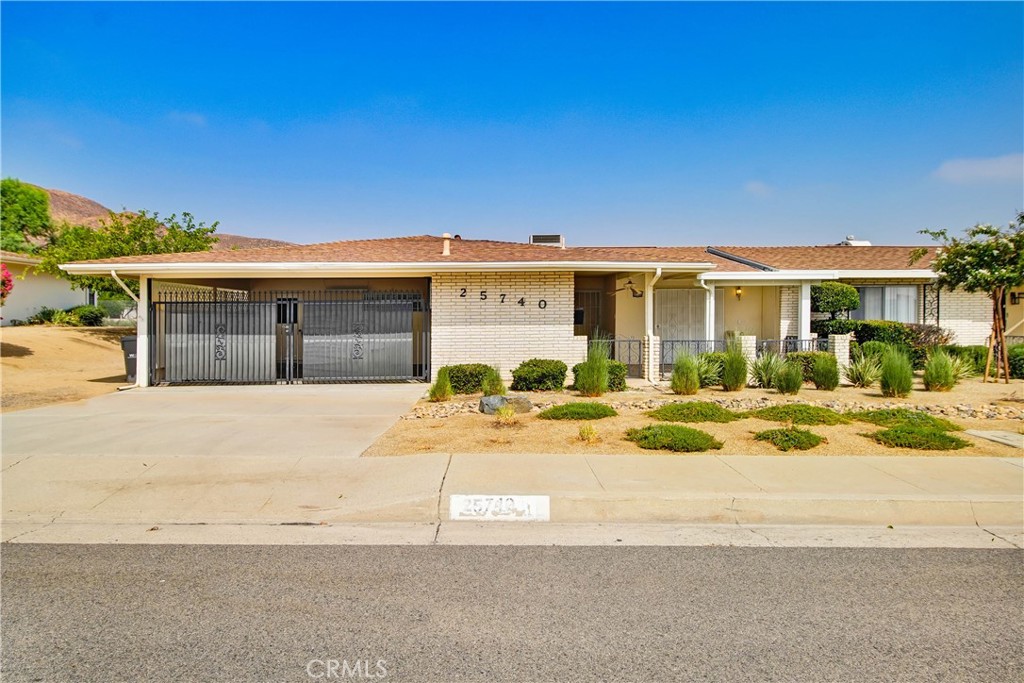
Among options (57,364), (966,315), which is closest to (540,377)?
(966,315)

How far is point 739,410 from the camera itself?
1198 centimetres

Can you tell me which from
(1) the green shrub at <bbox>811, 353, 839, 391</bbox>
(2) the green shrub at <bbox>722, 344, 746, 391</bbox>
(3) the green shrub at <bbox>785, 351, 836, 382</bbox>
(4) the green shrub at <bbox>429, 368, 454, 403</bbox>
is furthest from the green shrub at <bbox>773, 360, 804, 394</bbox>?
(4) the green shrub at <bbox>429, 368, 454, 403</bbox>

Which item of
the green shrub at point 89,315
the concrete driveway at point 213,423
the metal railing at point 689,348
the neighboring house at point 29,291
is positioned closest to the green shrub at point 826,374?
the metal railing at point 689,348

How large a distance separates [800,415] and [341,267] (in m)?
9.92

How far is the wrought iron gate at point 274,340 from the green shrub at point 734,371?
6980 millimetres

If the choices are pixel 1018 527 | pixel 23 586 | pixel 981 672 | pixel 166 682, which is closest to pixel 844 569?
pixel 981 672

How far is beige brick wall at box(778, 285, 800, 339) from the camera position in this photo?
20109 mm

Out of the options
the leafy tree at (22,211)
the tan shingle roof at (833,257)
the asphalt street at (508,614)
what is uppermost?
the leafy tree at (22,211)

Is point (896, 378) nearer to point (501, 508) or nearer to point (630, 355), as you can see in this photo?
point (630, 355)

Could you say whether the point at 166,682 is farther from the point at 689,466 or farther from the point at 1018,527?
the point at 1018,527

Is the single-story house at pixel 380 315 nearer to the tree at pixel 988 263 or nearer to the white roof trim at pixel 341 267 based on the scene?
the white roof trim at pixel 341 267

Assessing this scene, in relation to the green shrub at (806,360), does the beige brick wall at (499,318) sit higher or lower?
higher

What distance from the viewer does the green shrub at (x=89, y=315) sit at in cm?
3300

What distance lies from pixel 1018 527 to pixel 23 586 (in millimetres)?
7870
